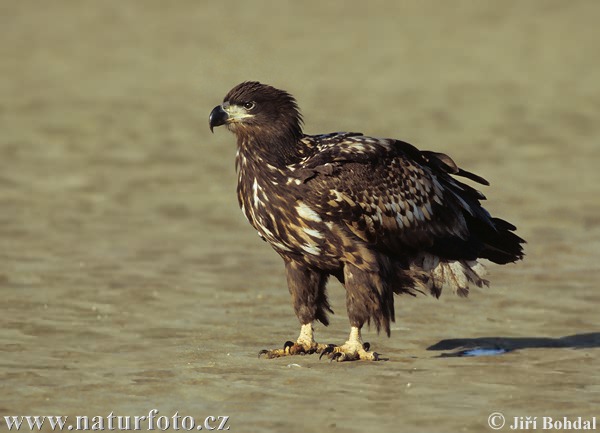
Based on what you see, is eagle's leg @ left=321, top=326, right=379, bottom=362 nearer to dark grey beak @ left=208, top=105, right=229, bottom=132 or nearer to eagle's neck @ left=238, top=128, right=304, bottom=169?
eagle's neck @ left=238, top=128, right=304, bottom=169

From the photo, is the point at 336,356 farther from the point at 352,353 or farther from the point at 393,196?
the point at 393,196

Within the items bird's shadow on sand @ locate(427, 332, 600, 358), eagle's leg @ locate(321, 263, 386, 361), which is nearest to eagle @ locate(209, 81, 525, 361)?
eagle's leg @ locate(321, 263, 386, 361)

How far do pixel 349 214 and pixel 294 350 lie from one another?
4.23 ft

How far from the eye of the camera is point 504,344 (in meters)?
12.4

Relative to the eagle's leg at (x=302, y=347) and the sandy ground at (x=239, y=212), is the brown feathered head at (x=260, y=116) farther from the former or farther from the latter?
the sandy ground at (x=239, y=212)

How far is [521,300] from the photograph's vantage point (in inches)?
564

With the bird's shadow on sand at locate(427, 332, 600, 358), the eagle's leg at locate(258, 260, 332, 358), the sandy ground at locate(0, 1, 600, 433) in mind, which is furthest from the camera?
the bird's shadow on sand at locate(427, 332, 600, 358)

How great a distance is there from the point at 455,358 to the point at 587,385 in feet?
4.67

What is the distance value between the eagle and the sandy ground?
57 cm

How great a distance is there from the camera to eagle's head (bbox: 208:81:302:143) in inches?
458

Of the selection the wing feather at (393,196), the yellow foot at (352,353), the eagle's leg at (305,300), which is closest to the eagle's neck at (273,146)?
the wing feather at (393,196)

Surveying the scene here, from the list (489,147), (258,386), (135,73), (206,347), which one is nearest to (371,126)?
(489,147)

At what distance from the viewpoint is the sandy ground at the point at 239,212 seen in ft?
33.9

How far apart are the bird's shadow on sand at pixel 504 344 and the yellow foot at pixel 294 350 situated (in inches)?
41.4
